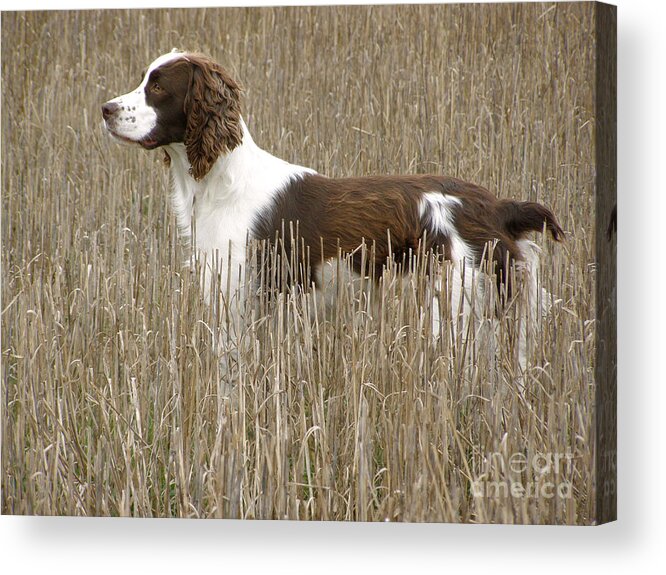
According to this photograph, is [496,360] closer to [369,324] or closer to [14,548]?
[369,324]

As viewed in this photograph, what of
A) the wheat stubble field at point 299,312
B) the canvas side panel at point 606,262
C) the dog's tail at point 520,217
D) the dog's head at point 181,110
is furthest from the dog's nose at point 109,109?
the canvas side panel at point 606,262

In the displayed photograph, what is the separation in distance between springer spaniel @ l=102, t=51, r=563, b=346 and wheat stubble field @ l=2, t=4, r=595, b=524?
0.09 meters

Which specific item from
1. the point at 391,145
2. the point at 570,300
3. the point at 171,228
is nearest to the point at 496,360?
the point at 570,300

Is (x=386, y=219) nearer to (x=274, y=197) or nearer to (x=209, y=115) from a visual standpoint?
(x=274, y=197)

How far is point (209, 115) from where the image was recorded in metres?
4.15

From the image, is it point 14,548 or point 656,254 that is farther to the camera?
point 14,548

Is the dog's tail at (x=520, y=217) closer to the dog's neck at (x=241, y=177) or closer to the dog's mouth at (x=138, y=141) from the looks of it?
the dog's neck at (x=241, y=177)

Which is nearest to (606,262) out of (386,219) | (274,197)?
(386,219)

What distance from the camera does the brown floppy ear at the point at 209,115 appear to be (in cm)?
412

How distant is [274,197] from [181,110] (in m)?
0.43

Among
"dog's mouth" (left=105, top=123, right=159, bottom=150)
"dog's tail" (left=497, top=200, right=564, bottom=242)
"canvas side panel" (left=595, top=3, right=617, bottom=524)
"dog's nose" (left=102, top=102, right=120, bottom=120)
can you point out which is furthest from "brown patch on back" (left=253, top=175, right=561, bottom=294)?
"dog's nose" (left=102, top=102, right=120, bottom=120)

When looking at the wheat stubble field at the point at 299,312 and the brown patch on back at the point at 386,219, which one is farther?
the brown patch on back at the point at 386,219

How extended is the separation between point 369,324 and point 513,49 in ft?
3.30

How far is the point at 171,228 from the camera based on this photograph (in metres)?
4.34
